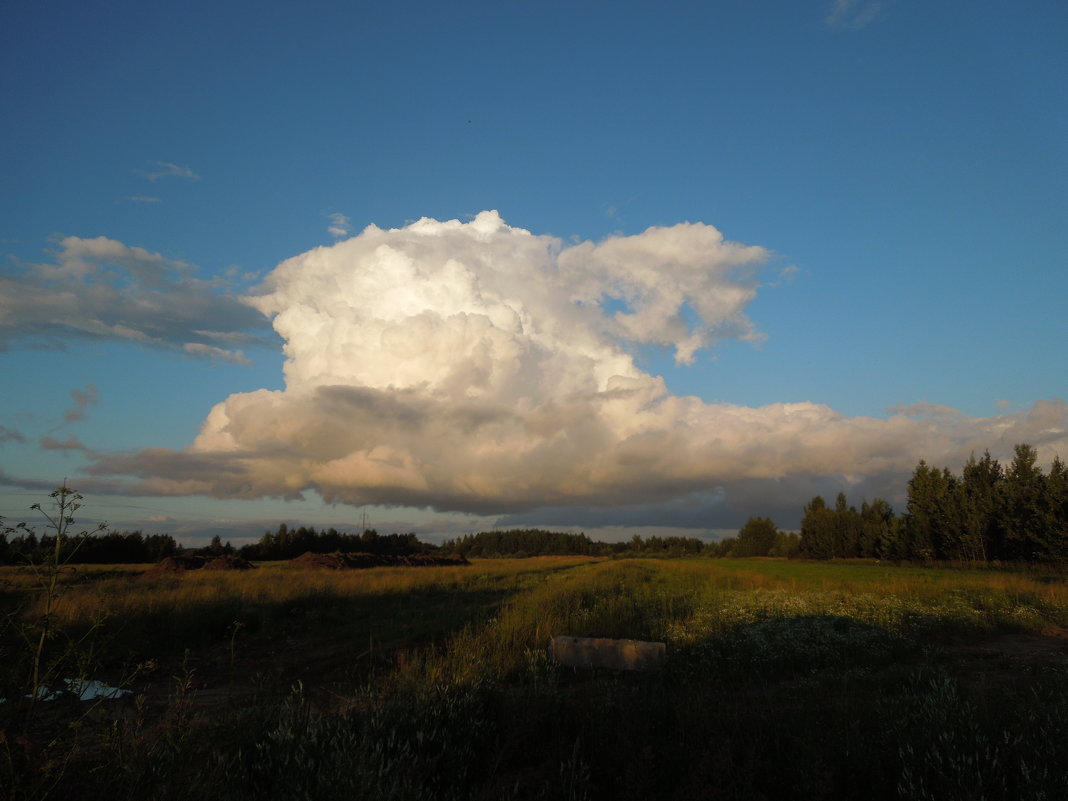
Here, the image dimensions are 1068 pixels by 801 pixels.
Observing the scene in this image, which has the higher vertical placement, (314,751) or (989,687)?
(314,751)

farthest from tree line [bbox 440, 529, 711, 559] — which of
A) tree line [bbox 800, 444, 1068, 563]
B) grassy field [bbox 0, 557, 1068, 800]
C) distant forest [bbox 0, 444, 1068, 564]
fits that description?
grassy field [bbox 0, 557, 1068, 800]

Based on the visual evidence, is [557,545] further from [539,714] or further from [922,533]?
[539,714]

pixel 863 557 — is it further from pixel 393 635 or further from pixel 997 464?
pixel 393 635

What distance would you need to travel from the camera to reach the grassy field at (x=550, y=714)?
4.09m

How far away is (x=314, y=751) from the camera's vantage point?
15.8ft

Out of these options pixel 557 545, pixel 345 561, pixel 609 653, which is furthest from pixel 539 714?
pixel 557 545

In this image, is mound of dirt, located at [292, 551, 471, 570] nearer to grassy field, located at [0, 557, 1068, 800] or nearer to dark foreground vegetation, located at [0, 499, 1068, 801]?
grassy field, located at [0, 557, 1068, 800]

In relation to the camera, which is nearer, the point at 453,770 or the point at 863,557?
the point at 453,770

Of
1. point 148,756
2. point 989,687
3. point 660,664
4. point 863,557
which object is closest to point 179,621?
point 660,664

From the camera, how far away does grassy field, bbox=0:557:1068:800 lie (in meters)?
4.09

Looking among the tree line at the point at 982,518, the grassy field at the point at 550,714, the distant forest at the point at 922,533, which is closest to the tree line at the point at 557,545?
the distant forest at the point at 922,533

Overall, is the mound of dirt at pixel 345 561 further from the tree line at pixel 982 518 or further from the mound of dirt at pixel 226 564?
the tree line at pixel 982 518

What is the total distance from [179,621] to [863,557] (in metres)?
92.2

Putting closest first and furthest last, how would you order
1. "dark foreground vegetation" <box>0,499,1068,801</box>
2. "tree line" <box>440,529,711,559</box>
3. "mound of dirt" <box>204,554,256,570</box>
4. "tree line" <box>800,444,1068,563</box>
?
"dark foreground vegetation" <box>0,499,1068,801</box>
"mound of dirt" <box>204,554,256,570</box>
"tree line" <box>800,444,1068,563</box>
"tree line" <box>440,529,711,559</box>
